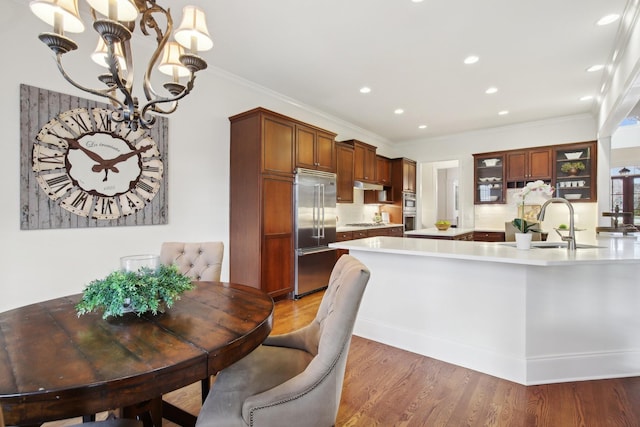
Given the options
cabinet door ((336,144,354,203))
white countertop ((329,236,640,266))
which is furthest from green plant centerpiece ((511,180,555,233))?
cabinet door ((336,144,354,203))

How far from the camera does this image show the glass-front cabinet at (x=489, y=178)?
6.25 m

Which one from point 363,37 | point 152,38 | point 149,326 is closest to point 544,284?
point 149,326

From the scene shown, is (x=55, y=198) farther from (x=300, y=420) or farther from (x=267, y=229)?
(x=300, y=420)

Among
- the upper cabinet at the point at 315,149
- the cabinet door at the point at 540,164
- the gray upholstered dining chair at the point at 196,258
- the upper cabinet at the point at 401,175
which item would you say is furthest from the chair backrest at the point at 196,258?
the cabinet door at the point at 540,164

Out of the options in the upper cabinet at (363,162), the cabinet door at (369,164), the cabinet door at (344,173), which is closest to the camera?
the cabinet door at (344,173)

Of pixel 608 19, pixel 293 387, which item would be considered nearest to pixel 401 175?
pixel 608 19

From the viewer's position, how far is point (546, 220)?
6.05 metres

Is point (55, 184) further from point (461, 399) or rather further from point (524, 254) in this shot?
point (524, 254)

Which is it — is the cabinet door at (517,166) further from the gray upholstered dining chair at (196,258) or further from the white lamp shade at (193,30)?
the white lamp shade at (193,30)

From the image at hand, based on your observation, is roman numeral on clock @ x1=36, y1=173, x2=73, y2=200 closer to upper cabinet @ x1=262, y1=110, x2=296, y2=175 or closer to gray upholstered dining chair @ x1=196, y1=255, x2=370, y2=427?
upper cabinet @ x1=262, y1=110, x2=296, y2=175

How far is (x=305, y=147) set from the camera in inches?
172

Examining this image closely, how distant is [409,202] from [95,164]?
6.13m

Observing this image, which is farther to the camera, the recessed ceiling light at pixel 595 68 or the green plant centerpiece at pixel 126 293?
the recessed ceiling light at pixel 595 68

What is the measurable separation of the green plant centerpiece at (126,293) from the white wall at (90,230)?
5.96 ft
